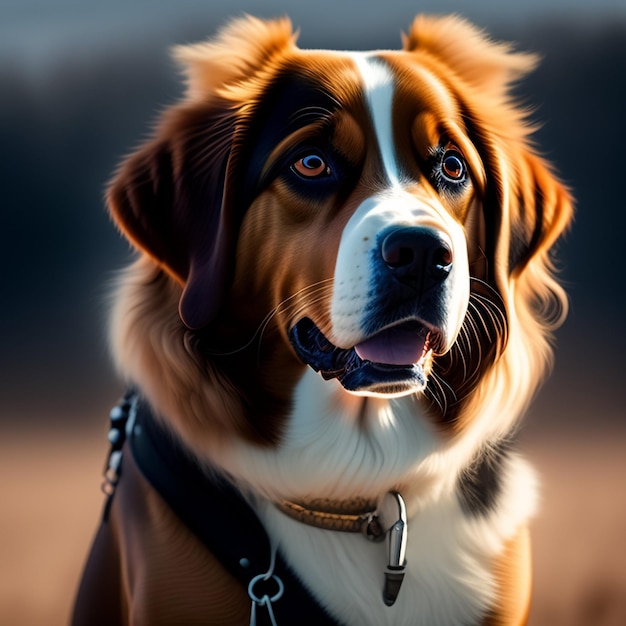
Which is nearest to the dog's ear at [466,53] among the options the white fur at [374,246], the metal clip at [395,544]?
the white fur at [374,246]

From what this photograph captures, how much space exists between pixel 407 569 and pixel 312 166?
83 centimetres

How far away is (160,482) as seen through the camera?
1868mm

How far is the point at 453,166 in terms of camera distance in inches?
71.0

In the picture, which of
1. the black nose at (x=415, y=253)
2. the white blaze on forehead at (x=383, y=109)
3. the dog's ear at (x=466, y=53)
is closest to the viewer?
the black nose at (x=415, y=253)

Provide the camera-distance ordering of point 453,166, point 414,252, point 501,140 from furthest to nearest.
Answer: point 501,140, point 453,166, point 414,252

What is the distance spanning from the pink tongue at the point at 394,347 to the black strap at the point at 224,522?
0.43 metres

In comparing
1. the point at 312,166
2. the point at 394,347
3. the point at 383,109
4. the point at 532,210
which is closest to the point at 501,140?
the point at 532,210

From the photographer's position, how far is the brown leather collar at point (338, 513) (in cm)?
186

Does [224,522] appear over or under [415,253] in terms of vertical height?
under

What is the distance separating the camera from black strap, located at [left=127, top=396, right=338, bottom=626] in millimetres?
1821

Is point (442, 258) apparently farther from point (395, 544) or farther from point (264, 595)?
point (264, 595)

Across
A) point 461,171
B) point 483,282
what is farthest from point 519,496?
point 461,171

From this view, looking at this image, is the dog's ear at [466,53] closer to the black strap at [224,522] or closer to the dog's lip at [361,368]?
the dog's lip at [361,368]

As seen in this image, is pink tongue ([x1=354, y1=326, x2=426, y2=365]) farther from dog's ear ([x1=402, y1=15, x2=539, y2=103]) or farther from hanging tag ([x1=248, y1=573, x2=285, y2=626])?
dog's ear ([x1=402, y1=15, x2=539, y2=103])
